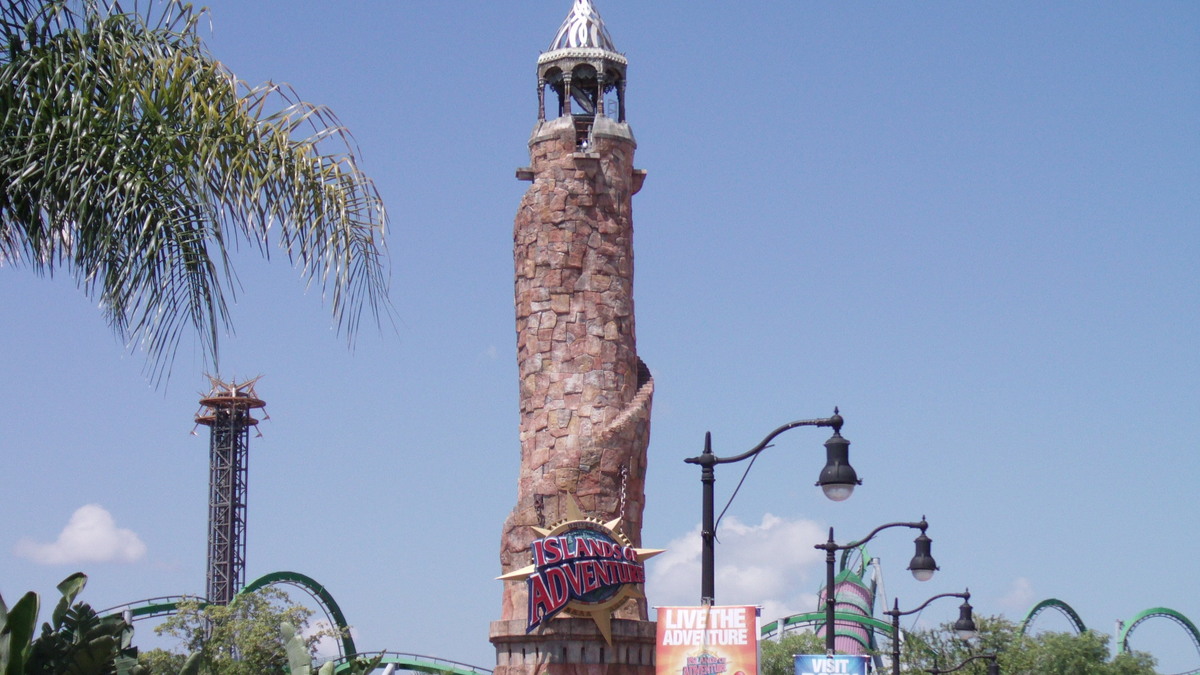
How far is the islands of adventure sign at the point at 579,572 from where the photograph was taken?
37562mm

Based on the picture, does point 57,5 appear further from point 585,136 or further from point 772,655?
point 772,655

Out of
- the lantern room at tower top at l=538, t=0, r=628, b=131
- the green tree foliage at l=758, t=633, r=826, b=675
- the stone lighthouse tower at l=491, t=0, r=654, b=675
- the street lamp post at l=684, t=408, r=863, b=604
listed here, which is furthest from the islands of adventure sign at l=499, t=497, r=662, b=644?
the green tree foliage at l=758, t=633, r=826, b=675

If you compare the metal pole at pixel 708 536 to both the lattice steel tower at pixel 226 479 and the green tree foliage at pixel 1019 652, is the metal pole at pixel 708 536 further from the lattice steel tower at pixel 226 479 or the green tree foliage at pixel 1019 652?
the lattice steel tower at pixel 226 479

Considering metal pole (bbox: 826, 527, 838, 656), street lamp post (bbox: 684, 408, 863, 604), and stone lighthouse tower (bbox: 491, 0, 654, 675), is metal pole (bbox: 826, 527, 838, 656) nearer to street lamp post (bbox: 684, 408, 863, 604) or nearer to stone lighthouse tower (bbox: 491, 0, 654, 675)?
street lamp post (bbox: 684, 408, 863, 604)

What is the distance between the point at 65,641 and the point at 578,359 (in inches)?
956

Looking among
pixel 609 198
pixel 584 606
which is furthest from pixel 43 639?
pixel 609 198

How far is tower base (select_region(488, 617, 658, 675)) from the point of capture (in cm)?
3797

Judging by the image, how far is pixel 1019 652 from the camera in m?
62.9

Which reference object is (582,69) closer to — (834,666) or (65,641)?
(834,666)

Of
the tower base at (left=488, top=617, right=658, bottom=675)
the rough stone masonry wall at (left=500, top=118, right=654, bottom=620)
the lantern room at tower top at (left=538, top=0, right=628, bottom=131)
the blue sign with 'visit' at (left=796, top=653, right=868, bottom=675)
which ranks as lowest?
the blue sign with 'visit' at (left=796, top=653, right=868, bottom=675)

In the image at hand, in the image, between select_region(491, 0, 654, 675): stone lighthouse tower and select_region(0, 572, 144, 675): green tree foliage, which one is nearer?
select_region(0, 572, 144, 675): green tree foliage

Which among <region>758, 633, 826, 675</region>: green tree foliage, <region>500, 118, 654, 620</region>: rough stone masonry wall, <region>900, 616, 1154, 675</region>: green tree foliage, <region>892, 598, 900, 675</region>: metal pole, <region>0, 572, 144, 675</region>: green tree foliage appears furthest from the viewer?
<region>758, 633, 826, 675</region>: green tree foliage

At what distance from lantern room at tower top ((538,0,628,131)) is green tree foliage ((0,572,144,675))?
26.4m

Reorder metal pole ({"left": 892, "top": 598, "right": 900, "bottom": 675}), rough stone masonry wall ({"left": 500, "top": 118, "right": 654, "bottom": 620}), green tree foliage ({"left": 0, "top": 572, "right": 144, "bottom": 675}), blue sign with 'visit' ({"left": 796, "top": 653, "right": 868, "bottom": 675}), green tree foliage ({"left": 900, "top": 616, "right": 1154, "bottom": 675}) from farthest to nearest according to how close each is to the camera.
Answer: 1. green tree foliage ({"left": 900, "top": 616, "right": 1154, "bottom": 675})
2. rough stone masonry wall ({"left": 500, "top": 118, "right": 654, "bottom": 620})
3. metal pole ({"left": 892, "top": 598, "right": 900, "bottom": 675})
4. blue sign with 'visit' ({"left": 796, "top": 653, "right": 868, "bottom": 675})
5. green tree foliage ({"left": 0, "top": 572, "right": 144, "bottom": 675})
